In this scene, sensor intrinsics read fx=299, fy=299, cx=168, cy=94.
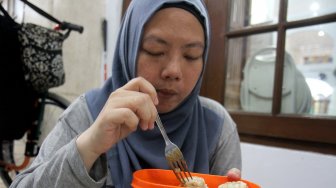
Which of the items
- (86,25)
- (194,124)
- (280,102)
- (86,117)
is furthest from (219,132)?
(86,25)

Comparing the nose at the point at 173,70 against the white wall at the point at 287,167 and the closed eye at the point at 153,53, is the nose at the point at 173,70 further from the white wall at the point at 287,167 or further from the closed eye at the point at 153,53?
the white wall at the point at 287,167

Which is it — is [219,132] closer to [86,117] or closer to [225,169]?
[225,169]

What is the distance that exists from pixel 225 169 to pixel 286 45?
29.9 inches

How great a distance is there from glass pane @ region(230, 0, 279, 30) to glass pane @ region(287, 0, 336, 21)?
2.7 inches

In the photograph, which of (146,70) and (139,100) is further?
(146,70)

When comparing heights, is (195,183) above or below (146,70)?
below

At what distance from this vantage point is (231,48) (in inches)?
60.7

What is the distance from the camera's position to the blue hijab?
27.2 inches

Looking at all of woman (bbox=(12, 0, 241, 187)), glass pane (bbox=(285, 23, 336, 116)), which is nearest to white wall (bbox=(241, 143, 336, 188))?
glass pane (bbox=(285, 23, 336, 116))

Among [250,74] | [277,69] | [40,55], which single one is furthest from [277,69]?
[40,55]

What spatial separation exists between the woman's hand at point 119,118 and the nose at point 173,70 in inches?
5.6

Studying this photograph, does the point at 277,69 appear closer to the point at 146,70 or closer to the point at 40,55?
the point at 146,70

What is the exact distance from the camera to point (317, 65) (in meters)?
1.38

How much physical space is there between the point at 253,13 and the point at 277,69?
0.34 m
